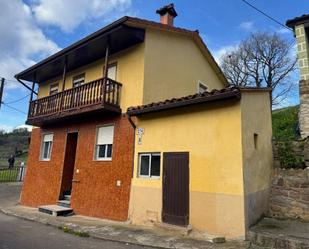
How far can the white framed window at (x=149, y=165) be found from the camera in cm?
913

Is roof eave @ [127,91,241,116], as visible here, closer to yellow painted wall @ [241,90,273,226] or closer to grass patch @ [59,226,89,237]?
yellow painted wall @ [241,90,273,226]

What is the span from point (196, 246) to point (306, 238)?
242cm

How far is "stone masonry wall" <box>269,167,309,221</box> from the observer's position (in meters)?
7.72

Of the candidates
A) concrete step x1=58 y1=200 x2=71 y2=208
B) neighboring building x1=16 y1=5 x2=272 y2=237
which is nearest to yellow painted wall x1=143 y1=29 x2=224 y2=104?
neighboring building x1=16 y1=5 x2=272 y2=237

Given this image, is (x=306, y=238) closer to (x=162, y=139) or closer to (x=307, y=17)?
(x=162, y=139)

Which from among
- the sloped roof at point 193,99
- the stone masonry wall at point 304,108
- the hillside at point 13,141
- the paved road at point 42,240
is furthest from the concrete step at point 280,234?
the hillside at point 13,141

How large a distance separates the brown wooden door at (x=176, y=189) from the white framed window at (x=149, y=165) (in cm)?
48

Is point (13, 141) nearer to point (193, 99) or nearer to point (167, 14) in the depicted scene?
point (167, 14)

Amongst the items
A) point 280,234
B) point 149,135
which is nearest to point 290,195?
point 280,234

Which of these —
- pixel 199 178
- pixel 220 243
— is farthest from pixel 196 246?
pixel 199 178

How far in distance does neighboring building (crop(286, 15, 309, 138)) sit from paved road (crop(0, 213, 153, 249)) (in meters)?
6.72

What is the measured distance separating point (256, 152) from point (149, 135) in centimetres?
356

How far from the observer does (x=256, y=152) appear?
26.0 ft

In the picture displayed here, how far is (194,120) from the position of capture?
826cm
